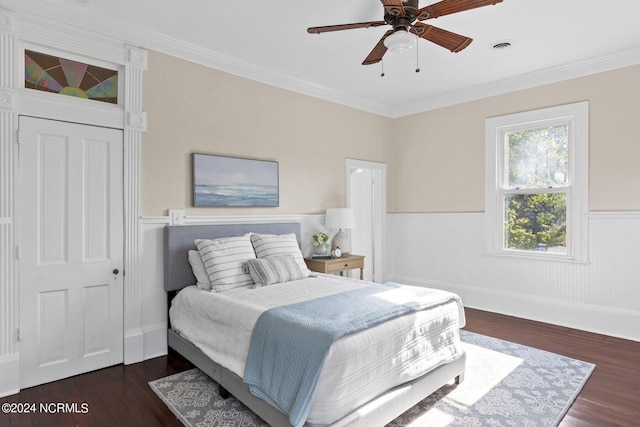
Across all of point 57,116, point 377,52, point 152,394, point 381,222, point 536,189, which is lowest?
point 152,394

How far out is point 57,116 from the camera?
9.34ft

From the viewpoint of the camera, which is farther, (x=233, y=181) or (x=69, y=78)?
(x=233, y=181)

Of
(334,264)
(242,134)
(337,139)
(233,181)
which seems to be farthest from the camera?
(337,139)

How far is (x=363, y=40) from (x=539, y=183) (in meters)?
2.73

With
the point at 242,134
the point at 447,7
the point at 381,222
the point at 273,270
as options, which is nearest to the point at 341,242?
the point at 381,222

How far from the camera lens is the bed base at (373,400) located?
2.00m

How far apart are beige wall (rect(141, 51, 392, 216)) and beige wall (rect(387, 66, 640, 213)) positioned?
2.20ft

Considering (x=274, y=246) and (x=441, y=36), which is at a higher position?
(x=441, y=36)

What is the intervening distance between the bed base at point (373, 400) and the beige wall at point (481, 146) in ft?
8.73

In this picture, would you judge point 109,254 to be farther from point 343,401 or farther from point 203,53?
point 343,401

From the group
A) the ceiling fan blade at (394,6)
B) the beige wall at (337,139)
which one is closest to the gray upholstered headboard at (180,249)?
the beige wall at (337,139)

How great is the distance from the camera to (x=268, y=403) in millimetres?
2074

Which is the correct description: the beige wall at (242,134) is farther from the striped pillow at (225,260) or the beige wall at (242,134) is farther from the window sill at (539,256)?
the window sill at (539,256)

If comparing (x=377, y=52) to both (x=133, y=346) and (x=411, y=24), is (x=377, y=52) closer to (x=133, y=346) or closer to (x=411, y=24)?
(x=411, y=24)
